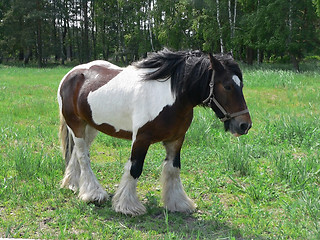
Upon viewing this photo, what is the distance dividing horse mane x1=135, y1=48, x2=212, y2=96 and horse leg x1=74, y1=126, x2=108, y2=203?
1249 millimetres

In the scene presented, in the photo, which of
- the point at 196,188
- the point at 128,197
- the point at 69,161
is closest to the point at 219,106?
the point at 128,197

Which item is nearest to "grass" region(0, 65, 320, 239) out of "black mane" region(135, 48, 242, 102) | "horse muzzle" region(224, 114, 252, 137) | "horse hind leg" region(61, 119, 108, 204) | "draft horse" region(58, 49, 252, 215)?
"horse hind leg" region(61, 119, 108, 204)

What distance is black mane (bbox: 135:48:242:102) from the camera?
9.95 feet

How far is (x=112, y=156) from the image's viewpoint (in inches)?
218

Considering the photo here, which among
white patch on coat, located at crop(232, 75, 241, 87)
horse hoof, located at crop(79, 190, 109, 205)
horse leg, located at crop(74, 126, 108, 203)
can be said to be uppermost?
white patch on coat, located at crop(232, 75, 241, 87)

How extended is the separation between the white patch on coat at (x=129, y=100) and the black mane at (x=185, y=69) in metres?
0.08

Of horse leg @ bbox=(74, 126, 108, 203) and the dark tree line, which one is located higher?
the dark tree line

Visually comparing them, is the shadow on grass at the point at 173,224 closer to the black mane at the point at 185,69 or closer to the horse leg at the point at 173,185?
the horse leg at the point at 173,185

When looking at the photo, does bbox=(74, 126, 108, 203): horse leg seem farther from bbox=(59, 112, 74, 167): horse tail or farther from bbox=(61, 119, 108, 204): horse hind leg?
bbox=(59, 112, 74, 167): horse tail

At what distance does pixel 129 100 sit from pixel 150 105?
279mm

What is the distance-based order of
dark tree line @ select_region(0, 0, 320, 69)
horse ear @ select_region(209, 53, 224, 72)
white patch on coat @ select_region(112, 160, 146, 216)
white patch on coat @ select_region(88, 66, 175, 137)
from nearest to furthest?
horse ear @ select_region(209, 53, 224, 72) → white patch on coat @ select_region(88, 66, 175, 137) → white patch on coat @ select_region(112, 160, 146, 216) → dark tree line @ select_region(0, 0, 320, 69)

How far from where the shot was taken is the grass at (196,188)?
3131 millimetres

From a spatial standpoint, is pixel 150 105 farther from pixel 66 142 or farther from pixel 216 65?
pixel 66 142

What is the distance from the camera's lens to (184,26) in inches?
1129
